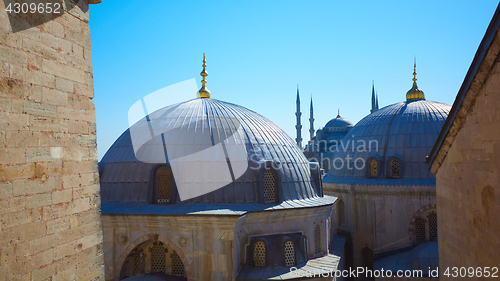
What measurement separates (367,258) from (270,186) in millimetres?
8695

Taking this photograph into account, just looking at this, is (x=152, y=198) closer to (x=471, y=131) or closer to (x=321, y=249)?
(x=321, y=249)

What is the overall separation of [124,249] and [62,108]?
830 centimetres

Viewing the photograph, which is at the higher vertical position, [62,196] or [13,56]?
[13,56]

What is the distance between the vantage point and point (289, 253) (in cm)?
1284

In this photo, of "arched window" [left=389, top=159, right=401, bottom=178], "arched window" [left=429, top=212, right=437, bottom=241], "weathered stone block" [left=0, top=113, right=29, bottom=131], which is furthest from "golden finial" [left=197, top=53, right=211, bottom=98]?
"weathered stone block" [left=0, top=113, right=29, bottom=131]

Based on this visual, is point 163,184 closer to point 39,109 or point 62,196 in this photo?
point 62,196

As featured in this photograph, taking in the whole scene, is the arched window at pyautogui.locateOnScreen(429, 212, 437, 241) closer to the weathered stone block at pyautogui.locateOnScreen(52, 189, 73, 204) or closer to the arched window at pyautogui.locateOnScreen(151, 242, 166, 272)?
the arched window at pyautogui.locateOnScreen(151, 242, 166, 272)

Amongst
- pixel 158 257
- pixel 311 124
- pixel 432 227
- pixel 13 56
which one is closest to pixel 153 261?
pixel 158 257

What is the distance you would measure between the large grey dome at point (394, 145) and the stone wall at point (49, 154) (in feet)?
51.9

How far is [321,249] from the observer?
14.4 meters

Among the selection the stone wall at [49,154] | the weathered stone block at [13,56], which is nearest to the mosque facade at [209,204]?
the stone wall at [49,154]

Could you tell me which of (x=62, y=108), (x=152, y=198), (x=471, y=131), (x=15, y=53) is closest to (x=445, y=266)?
(x=471, y=131)

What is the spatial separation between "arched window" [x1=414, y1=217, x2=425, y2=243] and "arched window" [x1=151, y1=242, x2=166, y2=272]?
1184 cm

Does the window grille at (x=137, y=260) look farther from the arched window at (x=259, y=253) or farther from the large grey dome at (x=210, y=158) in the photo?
the arched window at (x=259, y=253)
